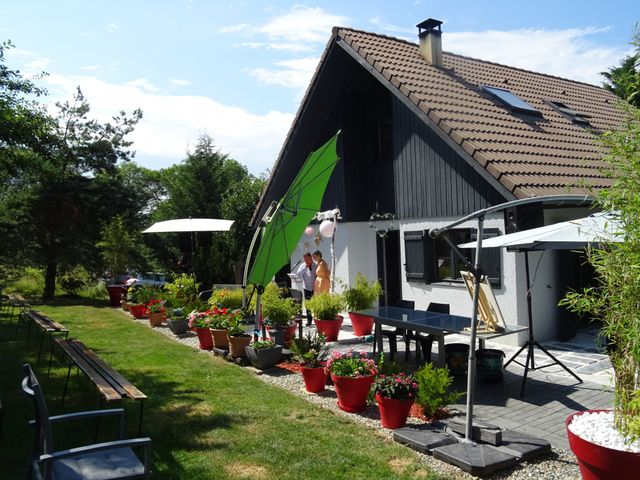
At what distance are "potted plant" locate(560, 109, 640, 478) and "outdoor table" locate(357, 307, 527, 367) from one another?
2.29 metres

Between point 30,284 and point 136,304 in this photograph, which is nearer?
point 136,304

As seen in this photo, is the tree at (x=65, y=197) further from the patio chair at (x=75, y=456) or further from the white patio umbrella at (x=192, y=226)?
the patio chair at (x=75, y=456)

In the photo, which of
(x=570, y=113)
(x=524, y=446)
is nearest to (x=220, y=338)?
(x=524, y=446)

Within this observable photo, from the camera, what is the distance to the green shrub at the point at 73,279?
19859mm

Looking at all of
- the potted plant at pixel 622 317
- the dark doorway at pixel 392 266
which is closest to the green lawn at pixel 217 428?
the potted plant at pixel 622 317

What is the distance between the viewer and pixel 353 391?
591 cm

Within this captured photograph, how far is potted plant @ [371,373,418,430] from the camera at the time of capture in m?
5.36

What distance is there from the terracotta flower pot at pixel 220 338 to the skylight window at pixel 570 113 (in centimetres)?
1043

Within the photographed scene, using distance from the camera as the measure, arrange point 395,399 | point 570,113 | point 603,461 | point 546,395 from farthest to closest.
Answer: point 570,113, point 546,395, point 395,399, point 603,461

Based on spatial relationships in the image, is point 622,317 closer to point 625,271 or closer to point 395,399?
point 625,271

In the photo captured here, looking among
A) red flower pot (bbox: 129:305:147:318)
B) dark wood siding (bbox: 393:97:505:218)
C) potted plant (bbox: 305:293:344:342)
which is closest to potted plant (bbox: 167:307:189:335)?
red flower pot (bbox: 129:305:147:318)

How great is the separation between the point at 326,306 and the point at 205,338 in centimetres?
231

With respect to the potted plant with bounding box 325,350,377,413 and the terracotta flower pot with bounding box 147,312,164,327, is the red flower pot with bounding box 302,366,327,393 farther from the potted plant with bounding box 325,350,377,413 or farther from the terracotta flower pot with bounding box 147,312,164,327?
the terracotta flower pot with bounding box 147,312,164,327

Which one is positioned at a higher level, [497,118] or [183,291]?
[497,118]
